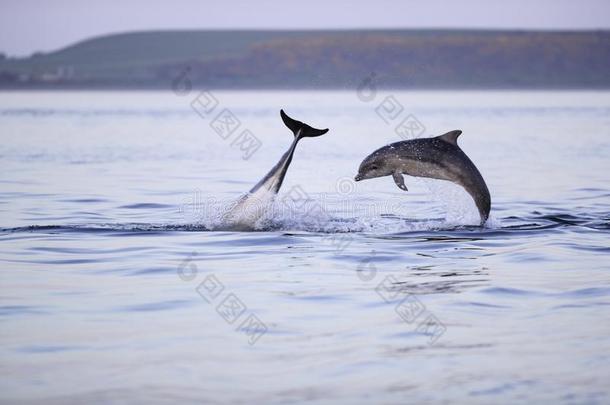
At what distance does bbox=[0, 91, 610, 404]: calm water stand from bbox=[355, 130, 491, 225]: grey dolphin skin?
0.74 metres

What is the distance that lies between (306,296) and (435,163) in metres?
5.65

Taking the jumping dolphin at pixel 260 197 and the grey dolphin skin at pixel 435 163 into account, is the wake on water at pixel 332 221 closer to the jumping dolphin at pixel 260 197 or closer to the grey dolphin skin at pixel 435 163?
the jumping dolphin at pixel 260 197

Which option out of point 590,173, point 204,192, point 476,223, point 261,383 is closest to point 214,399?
point 261,383

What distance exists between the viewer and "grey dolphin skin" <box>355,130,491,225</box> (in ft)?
55.9

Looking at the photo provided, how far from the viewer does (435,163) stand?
1709 cm

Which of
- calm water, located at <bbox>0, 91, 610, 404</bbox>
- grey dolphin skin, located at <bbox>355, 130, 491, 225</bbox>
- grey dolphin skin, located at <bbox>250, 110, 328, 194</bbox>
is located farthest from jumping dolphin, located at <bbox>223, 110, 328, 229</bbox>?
grey dolphin skin, located at <bbox>355, 130, 491, 225</bbox>

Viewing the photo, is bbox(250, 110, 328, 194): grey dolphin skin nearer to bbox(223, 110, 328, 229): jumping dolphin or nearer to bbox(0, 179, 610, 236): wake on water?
bbox(223, 110, 328, 229): jumping dolphin

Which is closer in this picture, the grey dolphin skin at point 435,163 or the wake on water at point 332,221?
the grey dolphin skin at point 435,163

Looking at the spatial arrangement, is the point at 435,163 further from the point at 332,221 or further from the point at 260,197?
the point at 260,197

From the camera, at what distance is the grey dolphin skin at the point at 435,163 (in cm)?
1705

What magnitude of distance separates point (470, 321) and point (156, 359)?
3141 mm

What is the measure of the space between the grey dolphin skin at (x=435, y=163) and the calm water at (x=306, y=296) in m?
0.74

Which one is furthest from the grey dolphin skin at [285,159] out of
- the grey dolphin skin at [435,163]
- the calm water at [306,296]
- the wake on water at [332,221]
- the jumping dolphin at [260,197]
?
the grey dolphin skin at [435,163]

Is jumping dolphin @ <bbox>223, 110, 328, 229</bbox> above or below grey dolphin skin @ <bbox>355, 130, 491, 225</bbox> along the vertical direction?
above
